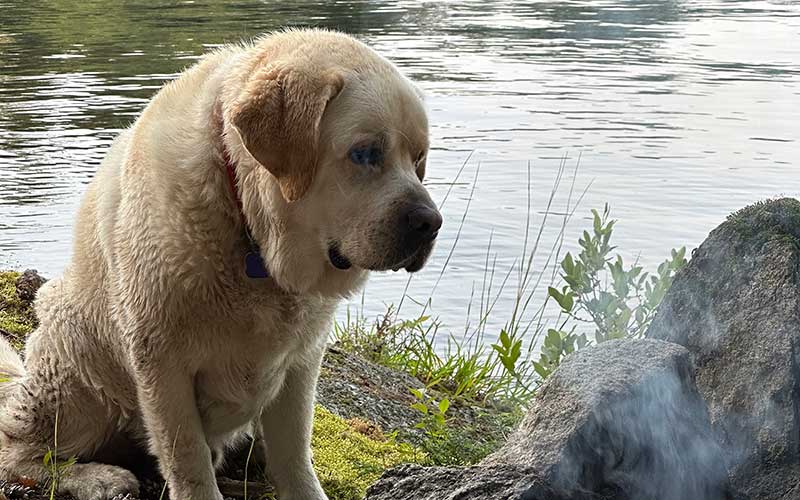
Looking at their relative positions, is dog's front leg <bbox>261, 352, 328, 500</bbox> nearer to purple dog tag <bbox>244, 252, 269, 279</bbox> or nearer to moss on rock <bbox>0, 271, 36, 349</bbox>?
purple dog tag <bbox>244, 252, 269, 279</bbox>

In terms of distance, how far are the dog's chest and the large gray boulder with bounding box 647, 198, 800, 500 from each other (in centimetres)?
125

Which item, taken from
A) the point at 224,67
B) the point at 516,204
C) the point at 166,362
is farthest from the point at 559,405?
the point at 516,204

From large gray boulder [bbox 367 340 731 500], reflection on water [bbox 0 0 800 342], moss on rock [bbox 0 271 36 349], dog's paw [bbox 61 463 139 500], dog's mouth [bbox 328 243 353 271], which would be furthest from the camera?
reflection on water [bbox 0 0 800 342]

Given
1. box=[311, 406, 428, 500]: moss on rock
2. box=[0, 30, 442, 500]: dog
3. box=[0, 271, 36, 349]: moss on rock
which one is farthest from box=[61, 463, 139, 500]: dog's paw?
box=[0, 271, 36, 349]: moss on rock

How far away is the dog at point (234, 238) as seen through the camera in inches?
156

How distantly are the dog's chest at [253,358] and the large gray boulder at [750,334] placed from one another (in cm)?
125

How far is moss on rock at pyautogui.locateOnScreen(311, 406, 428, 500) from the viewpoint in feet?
17.1

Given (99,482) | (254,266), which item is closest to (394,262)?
(254,266)

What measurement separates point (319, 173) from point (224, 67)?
2.06 ft

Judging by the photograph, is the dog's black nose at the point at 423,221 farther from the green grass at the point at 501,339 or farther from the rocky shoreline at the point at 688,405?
the green grass at the point at 501,339

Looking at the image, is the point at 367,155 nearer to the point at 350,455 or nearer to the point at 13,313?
the point at 350,455

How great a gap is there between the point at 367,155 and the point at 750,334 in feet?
4.48

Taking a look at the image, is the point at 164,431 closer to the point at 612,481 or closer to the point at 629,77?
the point at 612,481

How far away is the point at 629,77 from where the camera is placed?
58.3 ft
